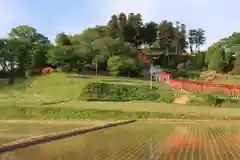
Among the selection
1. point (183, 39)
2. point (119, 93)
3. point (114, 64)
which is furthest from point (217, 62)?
point (119, 93)

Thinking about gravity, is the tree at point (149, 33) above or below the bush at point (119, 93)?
above

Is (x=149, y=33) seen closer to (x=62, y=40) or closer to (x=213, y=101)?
(x=62, y=40)

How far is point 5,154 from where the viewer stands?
8180mm

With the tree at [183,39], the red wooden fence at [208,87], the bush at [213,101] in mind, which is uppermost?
the tree at [183,39]

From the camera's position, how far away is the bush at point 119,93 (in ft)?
110

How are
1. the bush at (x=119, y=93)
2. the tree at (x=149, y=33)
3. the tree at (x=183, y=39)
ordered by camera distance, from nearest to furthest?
the bush at (x=119, y=93), the tree at (x=149, y=33), the tree at (x=183, y=39)

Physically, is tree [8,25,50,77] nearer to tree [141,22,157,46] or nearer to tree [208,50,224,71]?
tree [141,22,157,46]

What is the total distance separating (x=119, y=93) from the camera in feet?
117

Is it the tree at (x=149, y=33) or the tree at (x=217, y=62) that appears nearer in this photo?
the tree at (x=217, y=62)

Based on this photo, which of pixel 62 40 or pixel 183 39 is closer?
pixel 62 40

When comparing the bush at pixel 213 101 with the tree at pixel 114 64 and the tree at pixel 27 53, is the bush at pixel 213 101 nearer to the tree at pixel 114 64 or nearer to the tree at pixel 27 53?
the tree at pixel 114 64

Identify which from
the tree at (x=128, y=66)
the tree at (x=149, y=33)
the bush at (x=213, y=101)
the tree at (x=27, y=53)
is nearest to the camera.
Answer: the bush at (x=213, y=101)

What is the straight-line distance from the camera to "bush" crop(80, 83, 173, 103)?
33625 millimetres

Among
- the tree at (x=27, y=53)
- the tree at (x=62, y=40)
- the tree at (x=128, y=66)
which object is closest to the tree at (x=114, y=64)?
the tree at (x=128, y=66)
